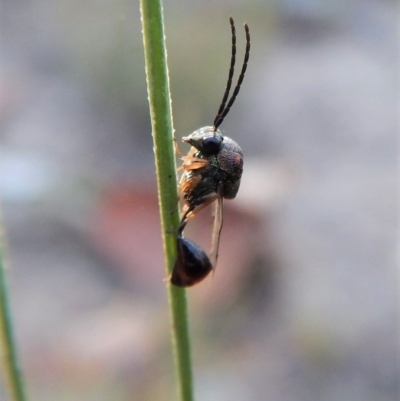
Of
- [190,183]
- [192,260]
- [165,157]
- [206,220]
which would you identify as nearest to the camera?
[165,157]

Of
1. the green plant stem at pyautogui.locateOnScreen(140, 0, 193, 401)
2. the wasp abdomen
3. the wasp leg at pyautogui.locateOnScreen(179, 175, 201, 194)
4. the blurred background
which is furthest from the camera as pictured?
the blurred background

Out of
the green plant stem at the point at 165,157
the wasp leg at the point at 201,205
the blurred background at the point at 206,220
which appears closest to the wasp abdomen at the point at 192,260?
the wasp leg at the point at 201,205

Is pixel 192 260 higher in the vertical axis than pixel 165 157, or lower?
lower

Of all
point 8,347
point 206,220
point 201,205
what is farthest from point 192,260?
point 206,220

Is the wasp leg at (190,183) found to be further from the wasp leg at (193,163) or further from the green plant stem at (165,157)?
the green plant stem at (165,157)

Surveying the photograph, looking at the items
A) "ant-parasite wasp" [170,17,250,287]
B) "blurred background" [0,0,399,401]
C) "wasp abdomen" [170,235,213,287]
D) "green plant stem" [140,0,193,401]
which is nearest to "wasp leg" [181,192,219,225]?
"ant-parasite wasp" [170,17,250,287]

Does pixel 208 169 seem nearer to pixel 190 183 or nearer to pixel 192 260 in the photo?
pixel 190 183

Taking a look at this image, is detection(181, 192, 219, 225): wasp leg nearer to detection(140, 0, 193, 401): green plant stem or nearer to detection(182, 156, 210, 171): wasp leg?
detection(182, 156, 210, 171): wasp leg
